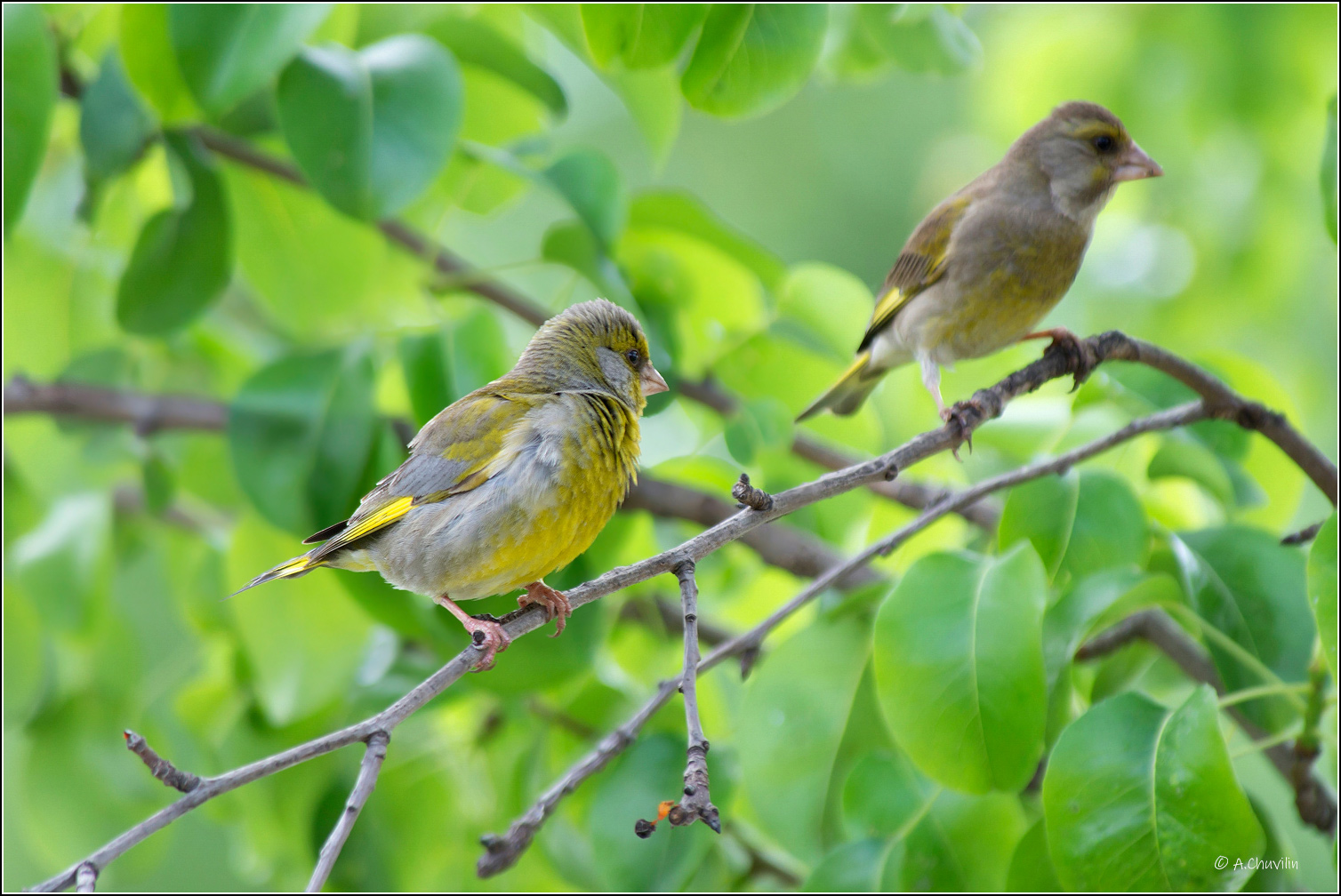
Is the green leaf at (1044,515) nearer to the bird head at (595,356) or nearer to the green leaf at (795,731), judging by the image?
the green leaf at (795,731)

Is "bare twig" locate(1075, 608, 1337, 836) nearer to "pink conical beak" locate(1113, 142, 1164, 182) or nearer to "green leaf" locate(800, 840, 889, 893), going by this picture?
"green leaf" locate(800, 840, 889, 893)

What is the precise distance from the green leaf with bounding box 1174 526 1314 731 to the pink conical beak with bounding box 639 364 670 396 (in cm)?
123

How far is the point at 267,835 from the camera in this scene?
2.87 metres

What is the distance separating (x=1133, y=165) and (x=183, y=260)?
191cm

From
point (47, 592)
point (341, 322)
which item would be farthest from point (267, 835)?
point (341, 322)

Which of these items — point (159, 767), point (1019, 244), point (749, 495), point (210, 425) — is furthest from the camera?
point (210, 425)

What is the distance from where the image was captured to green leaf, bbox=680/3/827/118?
58.9 inches

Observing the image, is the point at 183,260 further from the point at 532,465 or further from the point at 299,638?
the point at 532,465

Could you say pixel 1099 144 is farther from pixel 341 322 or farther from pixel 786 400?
pixel 341 322

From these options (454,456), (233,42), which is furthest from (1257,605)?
(233,42)

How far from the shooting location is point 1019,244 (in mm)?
2023

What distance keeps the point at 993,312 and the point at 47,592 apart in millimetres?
2384

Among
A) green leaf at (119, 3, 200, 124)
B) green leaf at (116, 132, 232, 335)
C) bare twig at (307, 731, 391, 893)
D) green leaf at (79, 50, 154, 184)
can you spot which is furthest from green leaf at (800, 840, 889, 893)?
green leaf at (79, 50, 154, 184)

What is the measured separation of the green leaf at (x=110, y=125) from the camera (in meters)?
2.36
